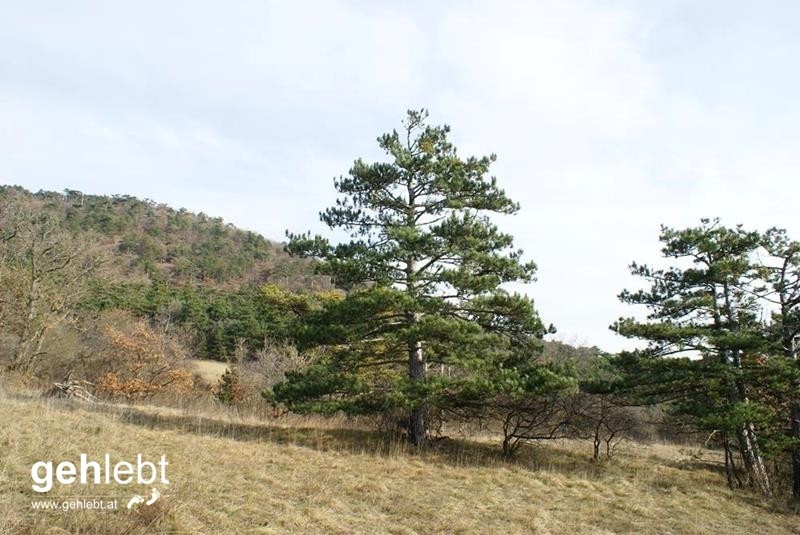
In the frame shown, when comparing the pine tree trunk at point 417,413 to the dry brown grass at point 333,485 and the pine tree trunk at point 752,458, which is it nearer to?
the dry brown grass at point 333,485

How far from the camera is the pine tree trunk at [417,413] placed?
11.9 metres

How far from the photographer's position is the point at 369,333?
12.0 meters

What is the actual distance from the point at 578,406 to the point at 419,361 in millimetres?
5357

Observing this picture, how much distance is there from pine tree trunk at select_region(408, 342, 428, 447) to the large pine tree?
0.08 ft

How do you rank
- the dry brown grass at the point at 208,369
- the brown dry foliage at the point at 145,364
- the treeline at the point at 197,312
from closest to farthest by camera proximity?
the brown dry foliage at the point at 145,364 → the dry brown grass at the point at 208,369 → the treeline at the point at 197,312

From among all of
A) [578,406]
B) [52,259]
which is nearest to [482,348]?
[578,406]

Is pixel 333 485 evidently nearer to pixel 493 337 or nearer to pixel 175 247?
pixel 493 337

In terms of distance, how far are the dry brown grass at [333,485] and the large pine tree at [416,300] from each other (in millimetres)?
1363

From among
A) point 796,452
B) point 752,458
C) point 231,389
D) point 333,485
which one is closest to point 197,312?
point 231,389

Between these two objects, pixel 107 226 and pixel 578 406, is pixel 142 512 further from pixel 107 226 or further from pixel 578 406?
pixel 107 226

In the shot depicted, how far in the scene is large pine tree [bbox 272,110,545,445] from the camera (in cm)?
1074

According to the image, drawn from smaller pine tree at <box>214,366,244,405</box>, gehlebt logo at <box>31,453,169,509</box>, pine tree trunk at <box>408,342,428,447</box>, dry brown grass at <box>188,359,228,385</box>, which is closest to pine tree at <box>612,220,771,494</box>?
pine tree trunk at <box>408,342,428,447</box>

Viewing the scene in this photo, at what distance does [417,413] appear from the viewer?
12.1 metres

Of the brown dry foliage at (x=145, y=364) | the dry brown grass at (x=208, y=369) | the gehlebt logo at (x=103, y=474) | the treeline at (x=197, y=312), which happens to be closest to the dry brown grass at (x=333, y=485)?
the gehlebt logo at (x=103, y=474)
